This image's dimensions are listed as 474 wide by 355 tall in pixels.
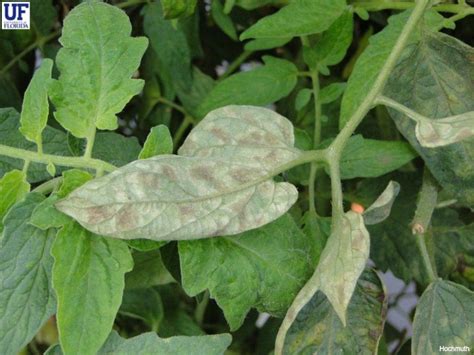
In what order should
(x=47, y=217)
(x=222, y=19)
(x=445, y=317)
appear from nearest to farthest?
(x=47, y=217), (x=445, y=317), (x=222, y=19)

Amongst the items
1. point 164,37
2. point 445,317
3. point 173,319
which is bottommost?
point 173,319

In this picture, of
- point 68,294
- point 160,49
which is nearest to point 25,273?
Result: point 68,294

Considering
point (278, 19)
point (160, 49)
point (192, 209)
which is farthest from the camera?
point (160, 49)

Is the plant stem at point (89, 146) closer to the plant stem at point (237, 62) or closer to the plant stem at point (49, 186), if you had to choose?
the plant stem at point (49, 186)

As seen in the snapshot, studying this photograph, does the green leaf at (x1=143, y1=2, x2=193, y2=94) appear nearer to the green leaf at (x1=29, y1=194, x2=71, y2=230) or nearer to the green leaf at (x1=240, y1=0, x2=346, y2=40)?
the green leaf at (x1=240, y1=0, x2=346, y2=40)

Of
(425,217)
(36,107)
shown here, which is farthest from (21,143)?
(425,217)

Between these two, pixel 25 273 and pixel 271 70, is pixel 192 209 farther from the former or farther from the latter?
pixel 271 70

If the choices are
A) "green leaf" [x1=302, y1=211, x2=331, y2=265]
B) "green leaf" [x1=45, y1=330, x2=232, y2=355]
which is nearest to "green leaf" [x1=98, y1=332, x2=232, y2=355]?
"green leaf" [x1=45, y1=330, x2=232, y2=355]

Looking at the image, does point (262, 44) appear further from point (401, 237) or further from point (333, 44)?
point (401, 237)
